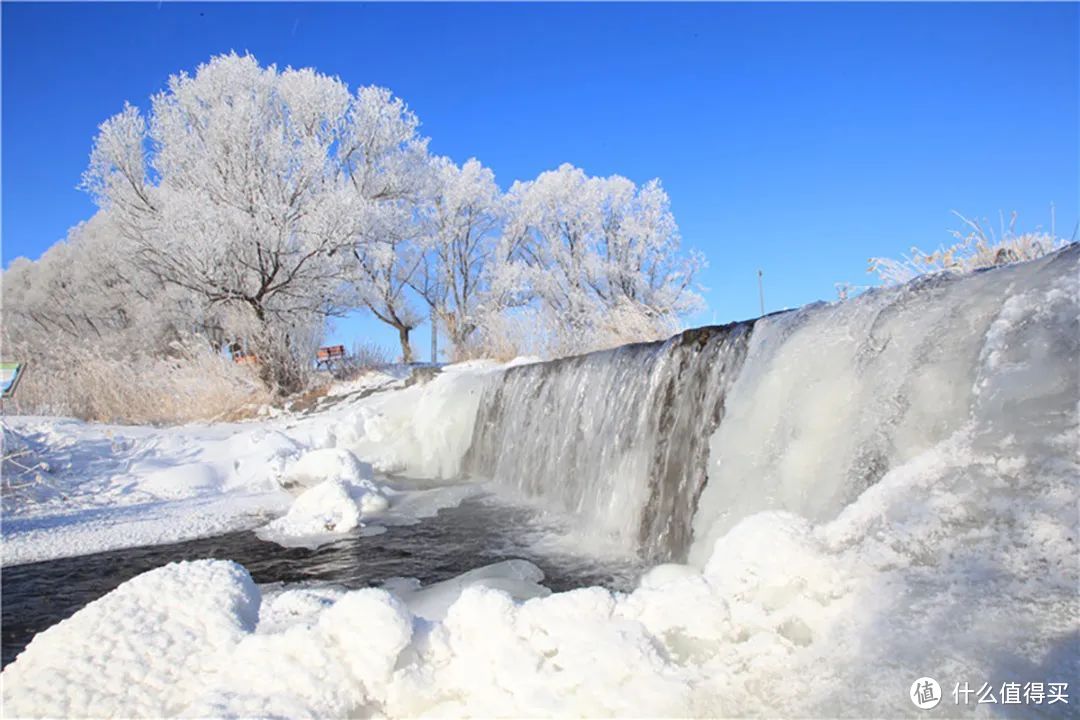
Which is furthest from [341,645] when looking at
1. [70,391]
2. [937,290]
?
[70,391]

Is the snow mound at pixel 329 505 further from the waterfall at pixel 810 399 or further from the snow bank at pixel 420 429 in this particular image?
the snow bank at pixel 420 429

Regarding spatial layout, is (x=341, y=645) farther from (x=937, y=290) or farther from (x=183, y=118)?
(x=183, y=118)

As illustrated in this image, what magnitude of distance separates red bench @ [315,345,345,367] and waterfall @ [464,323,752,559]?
7399 millimetres

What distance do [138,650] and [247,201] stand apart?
13.4 metres

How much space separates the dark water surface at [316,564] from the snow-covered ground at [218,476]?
29cm

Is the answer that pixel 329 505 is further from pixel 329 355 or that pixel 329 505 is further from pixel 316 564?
pixel 329 355

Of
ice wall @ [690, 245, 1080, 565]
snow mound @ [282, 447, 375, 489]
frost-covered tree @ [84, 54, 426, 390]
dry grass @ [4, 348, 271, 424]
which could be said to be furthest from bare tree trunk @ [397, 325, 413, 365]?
ice wall @ [690, 245, 1080, 565]

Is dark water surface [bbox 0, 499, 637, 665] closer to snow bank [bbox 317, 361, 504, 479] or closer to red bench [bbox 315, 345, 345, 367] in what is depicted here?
snow bank [bbox 317, 361, 504, 479]

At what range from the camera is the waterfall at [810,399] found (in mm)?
1919

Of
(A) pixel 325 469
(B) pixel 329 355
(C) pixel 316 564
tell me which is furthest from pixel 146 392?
(C) pixel 316 564

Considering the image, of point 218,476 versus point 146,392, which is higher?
point 146,392

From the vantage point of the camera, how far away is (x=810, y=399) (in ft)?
8.34

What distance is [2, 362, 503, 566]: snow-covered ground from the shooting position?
13.9 ft

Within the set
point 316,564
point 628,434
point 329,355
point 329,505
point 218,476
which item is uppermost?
point 329,355
